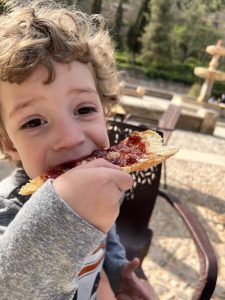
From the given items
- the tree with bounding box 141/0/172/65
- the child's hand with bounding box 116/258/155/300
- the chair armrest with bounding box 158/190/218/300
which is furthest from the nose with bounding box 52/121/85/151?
the tree with bounding box 141/0/172/65

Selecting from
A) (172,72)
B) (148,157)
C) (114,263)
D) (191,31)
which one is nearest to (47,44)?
(148,157)

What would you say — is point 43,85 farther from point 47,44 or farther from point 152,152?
point 152,152

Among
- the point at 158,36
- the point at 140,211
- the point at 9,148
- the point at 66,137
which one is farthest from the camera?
the point at 158,36

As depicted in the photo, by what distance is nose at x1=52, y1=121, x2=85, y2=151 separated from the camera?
1.01 metres

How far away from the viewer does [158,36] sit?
2542cm

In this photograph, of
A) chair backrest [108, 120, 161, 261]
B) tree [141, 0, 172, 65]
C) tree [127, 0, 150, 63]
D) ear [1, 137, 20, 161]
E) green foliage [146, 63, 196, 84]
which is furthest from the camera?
tree [127, 0, 150, 63]

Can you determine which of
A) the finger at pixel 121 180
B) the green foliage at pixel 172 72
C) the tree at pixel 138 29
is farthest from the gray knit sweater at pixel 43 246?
the tree at pixel 138 29

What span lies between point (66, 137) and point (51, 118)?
0.07 metres

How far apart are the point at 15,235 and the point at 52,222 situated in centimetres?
9

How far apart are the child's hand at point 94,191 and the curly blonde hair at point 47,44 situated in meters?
0.38

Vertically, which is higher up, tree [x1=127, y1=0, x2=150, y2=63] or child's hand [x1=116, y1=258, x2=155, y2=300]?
child's hand [x1=116, y1=258, x2=155, y2=300]

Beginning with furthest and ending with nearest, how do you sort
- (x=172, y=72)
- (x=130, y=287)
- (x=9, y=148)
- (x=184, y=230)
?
(x=172, y=72)
(x=184, y=230)
(x=130, y=287)
(x=9, y=148)

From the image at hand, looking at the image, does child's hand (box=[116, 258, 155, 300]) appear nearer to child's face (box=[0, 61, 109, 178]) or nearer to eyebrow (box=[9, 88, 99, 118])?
child's face (box=[0, 61, 109, 178])

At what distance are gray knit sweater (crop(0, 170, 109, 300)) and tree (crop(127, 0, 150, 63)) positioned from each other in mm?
26345
